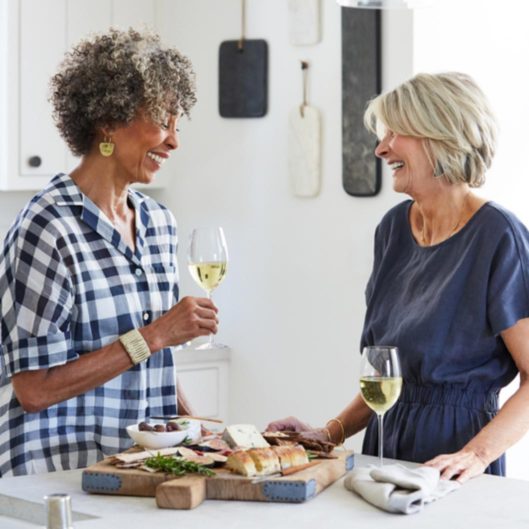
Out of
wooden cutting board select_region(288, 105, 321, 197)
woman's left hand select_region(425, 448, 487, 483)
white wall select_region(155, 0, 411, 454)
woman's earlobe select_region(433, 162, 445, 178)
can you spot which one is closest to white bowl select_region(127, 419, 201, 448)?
woman's left hand select_region(425, 448, 487, 483)

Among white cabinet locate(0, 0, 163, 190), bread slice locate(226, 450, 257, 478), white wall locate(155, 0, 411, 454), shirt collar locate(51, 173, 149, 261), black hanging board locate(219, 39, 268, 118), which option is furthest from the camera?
black hanging board locate(219, 39, 268, 118)

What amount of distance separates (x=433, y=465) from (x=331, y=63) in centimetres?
212

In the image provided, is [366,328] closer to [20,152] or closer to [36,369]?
[36,369]

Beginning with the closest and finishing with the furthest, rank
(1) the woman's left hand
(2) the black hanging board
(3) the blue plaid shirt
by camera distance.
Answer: (1) the woman's left hand → (3) the blue plaid shirt → (2) the black hanging board

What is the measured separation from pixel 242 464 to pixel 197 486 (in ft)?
0.34

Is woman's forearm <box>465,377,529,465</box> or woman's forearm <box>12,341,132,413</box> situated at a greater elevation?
woman's forearm <box>12,341,132,413</box>

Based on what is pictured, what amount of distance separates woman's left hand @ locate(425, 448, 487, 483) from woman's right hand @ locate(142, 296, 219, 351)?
0.54 meters

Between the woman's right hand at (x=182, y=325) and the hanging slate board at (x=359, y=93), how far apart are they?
1.59 meters

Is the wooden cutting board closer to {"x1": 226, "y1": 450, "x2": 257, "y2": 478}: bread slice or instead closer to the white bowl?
the white bowl

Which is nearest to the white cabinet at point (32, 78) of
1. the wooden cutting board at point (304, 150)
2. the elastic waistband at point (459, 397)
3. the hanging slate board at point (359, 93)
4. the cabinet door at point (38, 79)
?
the cabinet door at point (38, 79)

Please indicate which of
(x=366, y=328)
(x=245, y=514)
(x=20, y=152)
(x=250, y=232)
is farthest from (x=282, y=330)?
(x=245, y=514)

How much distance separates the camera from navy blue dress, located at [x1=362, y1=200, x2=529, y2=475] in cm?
252

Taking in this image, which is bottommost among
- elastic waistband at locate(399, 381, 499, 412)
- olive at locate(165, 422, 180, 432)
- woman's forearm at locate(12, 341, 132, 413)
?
olive at locate(165, 422, 180, 432)

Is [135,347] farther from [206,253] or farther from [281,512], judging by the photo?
[281,512]
